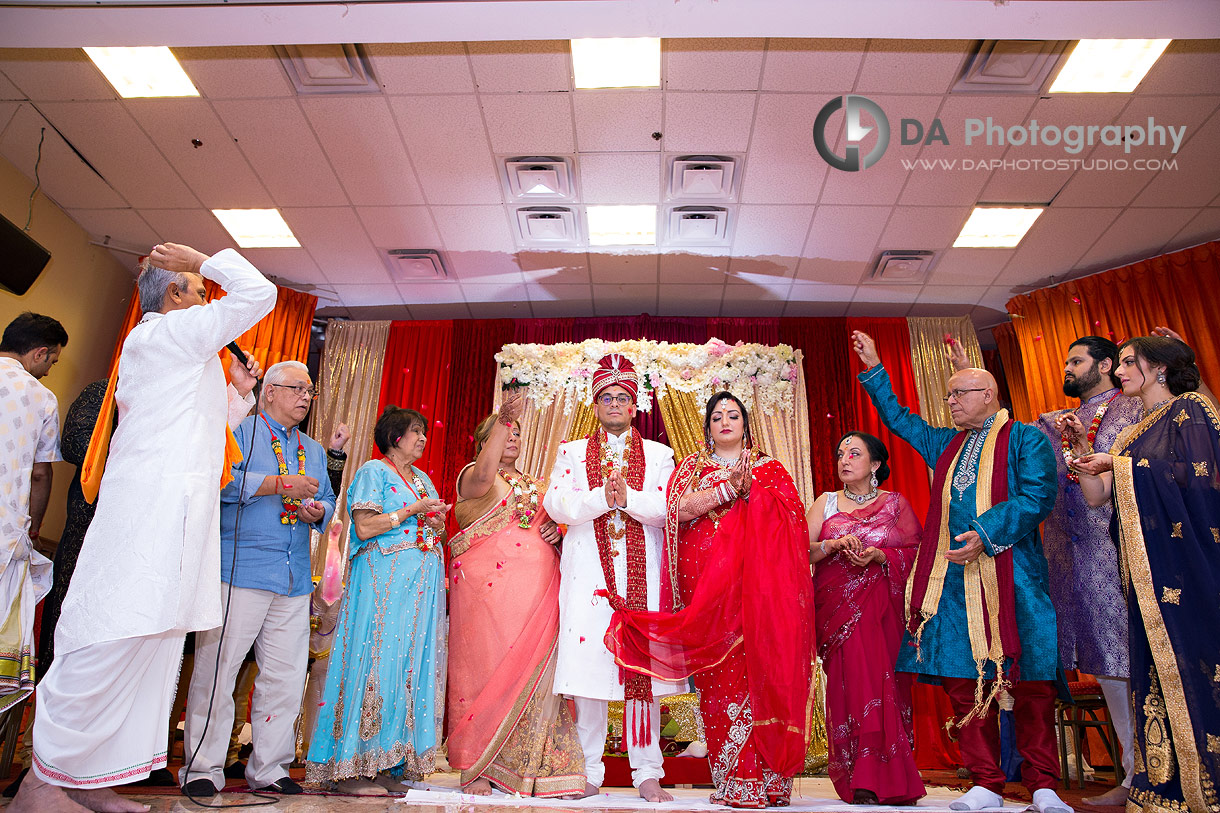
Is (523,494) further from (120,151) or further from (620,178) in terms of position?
(120,151)

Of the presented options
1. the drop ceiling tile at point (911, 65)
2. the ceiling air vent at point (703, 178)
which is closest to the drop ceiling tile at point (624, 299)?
the ceiling air vent at point (703, 178)

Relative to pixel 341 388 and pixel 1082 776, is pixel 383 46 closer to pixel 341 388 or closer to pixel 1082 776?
pixel 341 388

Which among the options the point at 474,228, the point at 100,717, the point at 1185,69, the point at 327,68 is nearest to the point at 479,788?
the point at 100,717

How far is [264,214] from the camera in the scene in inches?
214

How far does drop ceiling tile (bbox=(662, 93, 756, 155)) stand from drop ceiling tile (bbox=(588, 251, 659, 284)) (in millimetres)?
1195

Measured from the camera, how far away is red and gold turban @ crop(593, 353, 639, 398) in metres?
3.64

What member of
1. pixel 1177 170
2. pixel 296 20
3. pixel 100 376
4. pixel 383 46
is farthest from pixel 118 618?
pixel 1177 170

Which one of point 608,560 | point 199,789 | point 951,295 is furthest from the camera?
point 951,295

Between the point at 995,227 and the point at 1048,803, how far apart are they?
380 centimetres

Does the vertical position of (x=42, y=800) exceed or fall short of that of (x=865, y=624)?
it falls short

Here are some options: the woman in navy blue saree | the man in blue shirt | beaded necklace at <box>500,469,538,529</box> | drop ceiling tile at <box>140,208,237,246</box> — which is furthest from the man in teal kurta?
drop ceiling tile at <box>140,208,237,246</box>

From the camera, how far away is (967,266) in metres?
5.89

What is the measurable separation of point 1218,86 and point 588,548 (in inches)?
157

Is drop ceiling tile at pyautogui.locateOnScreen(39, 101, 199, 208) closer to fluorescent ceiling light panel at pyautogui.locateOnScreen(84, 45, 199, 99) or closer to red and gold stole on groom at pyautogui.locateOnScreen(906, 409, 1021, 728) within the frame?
fluorescent ceiling light panel at pyautogui.locateOnScreen(84, 45, 199, 99)
